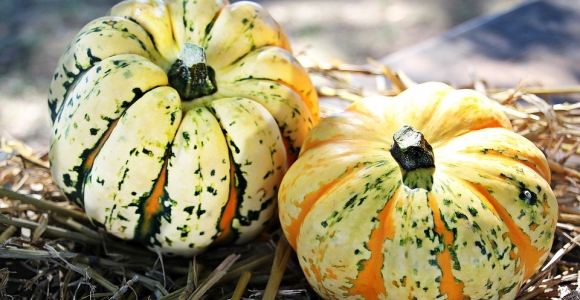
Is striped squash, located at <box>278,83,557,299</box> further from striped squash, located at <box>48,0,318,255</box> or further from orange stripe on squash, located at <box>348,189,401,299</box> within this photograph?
striped squash, located at <box>48,0,318,255</box>

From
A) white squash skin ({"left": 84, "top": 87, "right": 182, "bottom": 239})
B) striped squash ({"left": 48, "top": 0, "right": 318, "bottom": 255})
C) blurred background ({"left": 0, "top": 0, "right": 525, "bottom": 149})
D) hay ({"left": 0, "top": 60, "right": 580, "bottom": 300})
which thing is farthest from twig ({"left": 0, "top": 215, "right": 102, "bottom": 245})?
blurred background ({"left": 0, "top": 0, "right": 525, "bottom": 149})

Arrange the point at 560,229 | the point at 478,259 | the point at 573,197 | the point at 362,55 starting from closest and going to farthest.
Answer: the point at 478,259, the point at 560,229, the point at 573,197, the point at 362,55

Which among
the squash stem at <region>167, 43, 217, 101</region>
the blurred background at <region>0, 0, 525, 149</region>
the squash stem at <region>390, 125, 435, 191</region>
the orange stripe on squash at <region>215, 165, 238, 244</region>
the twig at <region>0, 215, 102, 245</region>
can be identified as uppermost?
the squash stem at <region>167, 43, 217, 101</region>

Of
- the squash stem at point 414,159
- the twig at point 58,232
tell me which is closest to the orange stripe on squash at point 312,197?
the squash stem at point 414,159

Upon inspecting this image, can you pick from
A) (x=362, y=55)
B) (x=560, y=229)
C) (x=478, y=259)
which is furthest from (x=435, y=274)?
(x=362, y=55)

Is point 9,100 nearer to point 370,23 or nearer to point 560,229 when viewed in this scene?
point 370,23

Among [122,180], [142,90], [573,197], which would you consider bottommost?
[573,197]
